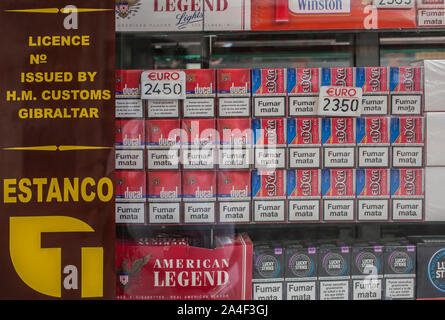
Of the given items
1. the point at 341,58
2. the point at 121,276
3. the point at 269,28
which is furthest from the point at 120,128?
the point at 341,58

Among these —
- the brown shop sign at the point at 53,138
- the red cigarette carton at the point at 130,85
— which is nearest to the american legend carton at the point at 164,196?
the brown shop sign at the point at 53,138

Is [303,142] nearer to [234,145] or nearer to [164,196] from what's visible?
[234,145]

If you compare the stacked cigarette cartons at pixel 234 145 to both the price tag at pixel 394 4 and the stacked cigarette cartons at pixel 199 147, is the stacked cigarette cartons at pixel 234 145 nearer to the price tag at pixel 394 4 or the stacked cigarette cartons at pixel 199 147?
the stacked cigarette cartons at pixel 199 147

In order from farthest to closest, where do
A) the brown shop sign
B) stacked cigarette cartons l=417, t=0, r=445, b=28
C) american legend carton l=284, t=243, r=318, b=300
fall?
1. american legend carton l=284, t=243, r=318, b=300
2. stacked cigarette cartons l=417, t=0, r=445, b=28
3. the brown shop sign

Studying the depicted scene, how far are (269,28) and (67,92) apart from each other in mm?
941

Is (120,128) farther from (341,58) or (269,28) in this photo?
(341,58)

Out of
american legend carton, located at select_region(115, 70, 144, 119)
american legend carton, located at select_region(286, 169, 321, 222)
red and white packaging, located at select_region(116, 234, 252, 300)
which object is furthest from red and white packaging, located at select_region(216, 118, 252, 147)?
red and white packaging, located at select_region(116, 234, 252, 300)

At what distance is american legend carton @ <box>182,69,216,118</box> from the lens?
6.68ft

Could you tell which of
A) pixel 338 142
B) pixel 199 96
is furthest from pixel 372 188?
pixel 199 96

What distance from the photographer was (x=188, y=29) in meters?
2.07

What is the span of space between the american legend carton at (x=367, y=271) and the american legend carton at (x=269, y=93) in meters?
0.74

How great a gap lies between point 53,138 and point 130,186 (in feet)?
1.35

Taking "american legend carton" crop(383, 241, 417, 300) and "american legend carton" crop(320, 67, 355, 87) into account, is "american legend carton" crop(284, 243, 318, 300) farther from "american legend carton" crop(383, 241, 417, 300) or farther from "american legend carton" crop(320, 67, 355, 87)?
"american legend carton" crop(320, 67, 355, 87)

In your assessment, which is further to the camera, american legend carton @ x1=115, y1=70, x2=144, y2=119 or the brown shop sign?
american legend carton @ x1=115, y1=70, x2=144, y2=119
